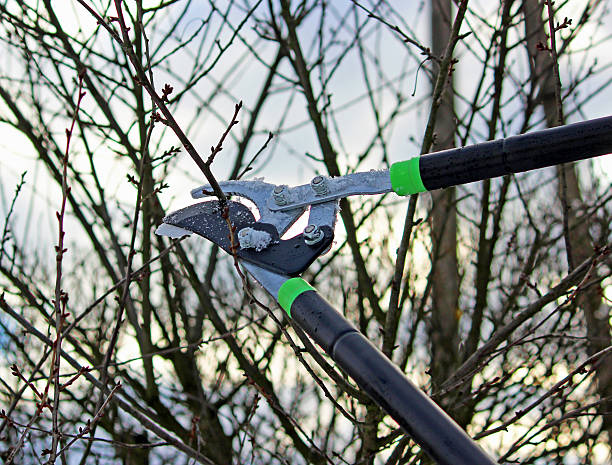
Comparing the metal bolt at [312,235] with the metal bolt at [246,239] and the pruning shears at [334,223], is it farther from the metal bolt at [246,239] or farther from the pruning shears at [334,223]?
the metal bolt at [246,239]

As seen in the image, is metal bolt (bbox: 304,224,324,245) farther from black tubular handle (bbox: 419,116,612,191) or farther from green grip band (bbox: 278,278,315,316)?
black tubular handle (bbox: 419,116,612,191)

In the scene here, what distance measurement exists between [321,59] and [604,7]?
232 centimetres

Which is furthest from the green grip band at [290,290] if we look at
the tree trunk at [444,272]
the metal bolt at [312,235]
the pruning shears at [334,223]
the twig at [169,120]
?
the tree trunk at [444,272]

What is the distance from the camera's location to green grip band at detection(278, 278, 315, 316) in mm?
1658

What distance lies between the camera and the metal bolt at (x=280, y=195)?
2.11 metres

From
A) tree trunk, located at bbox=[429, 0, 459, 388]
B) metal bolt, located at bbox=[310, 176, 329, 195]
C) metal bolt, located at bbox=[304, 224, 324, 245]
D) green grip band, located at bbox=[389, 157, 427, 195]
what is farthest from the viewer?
tree trunk, located at bbox=[429, 0, 459, 388]

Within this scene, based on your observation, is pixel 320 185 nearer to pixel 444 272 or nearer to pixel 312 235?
pixel 312 235

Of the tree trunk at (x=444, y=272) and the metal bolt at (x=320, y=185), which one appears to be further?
the tree trunk at (x=444, y=272)

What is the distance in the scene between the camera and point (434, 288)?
4.75 meters

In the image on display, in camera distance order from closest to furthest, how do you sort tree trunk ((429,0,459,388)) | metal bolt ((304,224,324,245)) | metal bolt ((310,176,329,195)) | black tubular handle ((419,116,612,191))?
black tubular handle ((419,116,612,191)), metal bolt ((304,224,324,245)), metal bolt ((310,176,329,195)), tree trunk ((429,0,459,388))

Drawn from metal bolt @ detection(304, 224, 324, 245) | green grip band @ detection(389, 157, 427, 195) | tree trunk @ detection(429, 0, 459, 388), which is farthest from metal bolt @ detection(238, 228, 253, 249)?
tree trunk @ detection(429, 0, 459, 388)

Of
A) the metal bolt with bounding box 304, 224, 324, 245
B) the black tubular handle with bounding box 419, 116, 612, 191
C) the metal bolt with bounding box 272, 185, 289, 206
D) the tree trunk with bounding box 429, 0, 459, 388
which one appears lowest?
the black tubular handle with bounding box 419, 116, 612, 191

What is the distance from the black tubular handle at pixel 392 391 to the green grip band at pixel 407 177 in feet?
1.51

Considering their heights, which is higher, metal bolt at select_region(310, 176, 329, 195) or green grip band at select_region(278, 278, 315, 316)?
metal bolt at select_region(310, 176, 329, 195)
